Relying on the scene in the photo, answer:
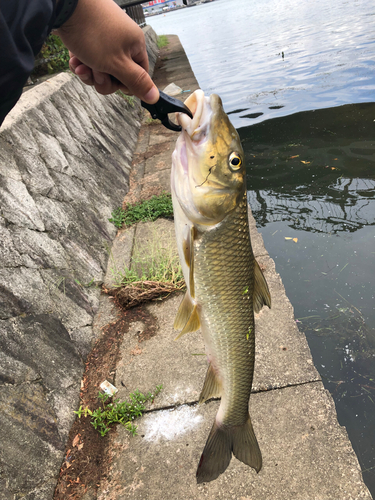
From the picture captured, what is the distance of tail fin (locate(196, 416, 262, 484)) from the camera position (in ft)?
6.37

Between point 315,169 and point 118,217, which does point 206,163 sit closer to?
point 118,217

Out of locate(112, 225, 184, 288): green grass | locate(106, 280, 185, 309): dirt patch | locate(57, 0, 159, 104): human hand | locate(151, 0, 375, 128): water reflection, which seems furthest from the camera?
locate(151, 0, 375, 128): water reflection

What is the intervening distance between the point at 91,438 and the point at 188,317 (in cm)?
139

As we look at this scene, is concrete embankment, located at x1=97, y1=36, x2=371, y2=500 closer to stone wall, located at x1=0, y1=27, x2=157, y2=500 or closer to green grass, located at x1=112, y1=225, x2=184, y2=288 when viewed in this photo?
green grass, located at x1=112, y1=225, x2=184, y2=288

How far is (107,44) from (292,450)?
243cm

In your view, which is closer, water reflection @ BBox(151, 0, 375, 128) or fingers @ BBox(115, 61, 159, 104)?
fingers @ BBox(115, 61, 159, 104)

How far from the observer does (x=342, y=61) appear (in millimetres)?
13680

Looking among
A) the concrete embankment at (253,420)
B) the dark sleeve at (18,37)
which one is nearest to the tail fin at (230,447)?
the concrete embankment at (253,420)

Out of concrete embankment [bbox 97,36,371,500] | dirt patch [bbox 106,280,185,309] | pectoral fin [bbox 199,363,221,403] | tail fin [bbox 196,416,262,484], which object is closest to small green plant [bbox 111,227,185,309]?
dirt patch [bbox 106,280,185,309]

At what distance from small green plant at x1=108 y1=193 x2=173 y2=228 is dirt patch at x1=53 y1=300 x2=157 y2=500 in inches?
74.2

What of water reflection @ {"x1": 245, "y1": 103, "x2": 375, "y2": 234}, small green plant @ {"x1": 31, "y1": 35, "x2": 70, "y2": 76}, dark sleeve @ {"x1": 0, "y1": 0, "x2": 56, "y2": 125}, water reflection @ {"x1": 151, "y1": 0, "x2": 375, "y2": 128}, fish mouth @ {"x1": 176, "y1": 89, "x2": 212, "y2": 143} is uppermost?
dark sleeve @ {"x1": 0, "y1": 0, "x2": 56, "y2": 125}

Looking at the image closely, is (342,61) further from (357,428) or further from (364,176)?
(357,428)

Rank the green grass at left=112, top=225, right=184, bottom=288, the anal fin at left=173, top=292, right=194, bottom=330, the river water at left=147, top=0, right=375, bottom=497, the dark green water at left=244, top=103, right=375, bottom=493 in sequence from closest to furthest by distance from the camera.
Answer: the anal fin at left=173, top=292, right=194, bottom=330
the dark green water at left=244, top=103, right=375, bottom=493
the river water at left=147, top=0, right=375, bottom=497
the green grass at left=112, top=225, right=184, bottom=288

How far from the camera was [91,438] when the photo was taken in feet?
8.47
